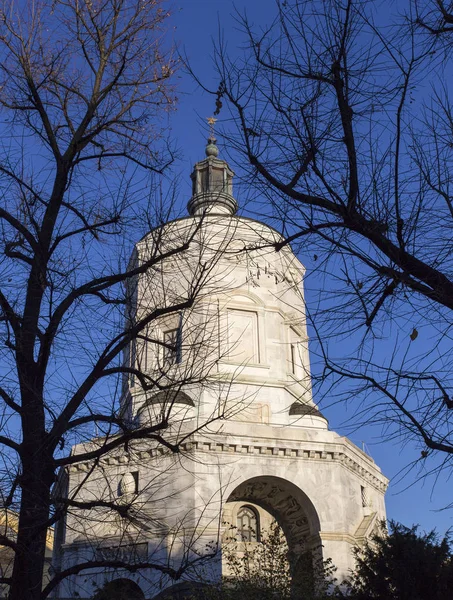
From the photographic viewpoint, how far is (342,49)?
6.88 meters

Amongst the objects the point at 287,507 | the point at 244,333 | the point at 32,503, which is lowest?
the point at 32,503

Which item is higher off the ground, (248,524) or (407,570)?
(248,524)

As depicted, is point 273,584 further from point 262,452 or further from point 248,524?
point 248,524

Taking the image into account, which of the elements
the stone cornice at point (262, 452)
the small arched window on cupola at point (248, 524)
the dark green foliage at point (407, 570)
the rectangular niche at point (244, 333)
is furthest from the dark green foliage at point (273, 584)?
Answer: the rectangular niche at point (244, 333)

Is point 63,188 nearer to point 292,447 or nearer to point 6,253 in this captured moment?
point 6,253

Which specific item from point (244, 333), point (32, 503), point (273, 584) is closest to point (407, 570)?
point (273, 584)

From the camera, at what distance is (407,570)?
15344 millimetres

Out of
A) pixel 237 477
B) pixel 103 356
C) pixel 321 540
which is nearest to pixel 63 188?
pixel 103 356

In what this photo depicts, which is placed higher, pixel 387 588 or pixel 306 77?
pixel 306 77

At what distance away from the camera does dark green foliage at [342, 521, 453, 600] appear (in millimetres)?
14930

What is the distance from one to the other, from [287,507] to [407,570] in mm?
11748

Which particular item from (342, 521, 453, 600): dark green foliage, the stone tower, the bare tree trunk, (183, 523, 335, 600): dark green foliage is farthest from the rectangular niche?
the bare tree trunk

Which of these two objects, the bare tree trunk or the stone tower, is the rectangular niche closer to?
the stone tower

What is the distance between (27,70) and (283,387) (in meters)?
19.8
